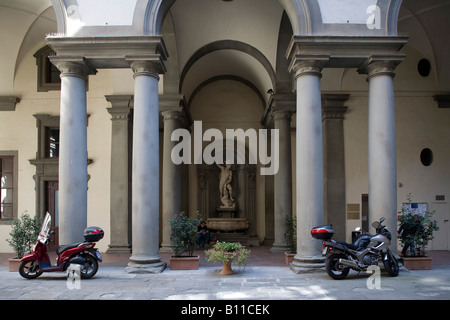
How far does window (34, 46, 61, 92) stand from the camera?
49.1ft

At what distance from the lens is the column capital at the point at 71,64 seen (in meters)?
9.49

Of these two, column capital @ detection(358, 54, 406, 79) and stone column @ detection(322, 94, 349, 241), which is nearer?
column capital @ detection(358, 54, 406, 79)

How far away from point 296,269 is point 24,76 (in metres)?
11.8

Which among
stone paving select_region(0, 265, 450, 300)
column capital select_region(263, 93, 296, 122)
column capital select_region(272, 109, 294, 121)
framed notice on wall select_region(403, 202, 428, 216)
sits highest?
column capital select_region(263, 93, 296, 122)

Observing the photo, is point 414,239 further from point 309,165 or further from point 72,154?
point 72,154

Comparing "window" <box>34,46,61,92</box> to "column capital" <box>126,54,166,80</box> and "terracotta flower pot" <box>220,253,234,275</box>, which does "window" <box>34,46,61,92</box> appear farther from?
"terracotta flower pot" <box>220,253,234,275</box>

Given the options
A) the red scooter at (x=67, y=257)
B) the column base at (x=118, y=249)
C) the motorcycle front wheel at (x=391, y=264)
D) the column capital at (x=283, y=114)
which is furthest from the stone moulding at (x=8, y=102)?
the motorcycle front wheel at (x=391, y=264)

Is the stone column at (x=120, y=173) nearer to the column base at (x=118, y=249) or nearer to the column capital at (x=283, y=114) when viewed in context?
the column base at (x=118, y=249)

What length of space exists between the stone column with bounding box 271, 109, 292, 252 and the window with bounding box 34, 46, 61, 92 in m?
8.01

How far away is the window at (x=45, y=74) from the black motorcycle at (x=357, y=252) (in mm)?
10953

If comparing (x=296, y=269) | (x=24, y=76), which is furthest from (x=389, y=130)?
(x=24, y=76)

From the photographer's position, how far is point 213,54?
623 inches

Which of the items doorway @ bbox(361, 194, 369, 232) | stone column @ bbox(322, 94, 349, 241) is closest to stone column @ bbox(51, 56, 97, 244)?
stone column @ bbox(322, 94, 349, 241)

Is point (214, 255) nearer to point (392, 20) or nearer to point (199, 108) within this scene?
point (392, 20)
